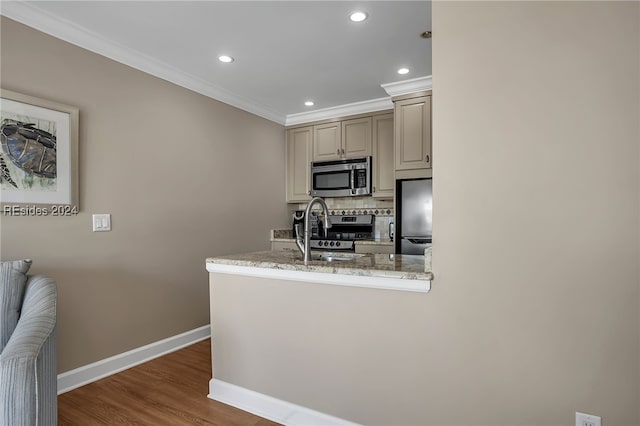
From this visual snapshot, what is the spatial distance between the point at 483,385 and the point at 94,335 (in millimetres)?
2549

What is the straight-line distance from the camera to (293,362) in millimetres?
1942

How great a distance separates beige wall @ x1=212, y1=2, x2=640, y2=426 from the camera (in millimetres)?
1293

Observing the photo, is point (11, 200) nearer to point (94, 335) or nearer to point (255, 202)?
point (94, 335)

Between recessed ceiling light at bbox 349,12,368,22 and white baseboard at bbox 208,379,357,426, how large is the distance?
2.37 meters

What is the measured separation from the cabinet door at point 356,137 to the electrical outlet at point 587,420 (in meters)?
3.10

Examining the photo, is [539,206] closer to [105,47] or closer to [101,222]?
[101,222]

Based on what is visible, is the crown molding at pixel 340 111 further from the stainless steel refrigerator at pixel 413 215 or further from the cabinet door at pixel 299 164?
the stainless steel refrigerator at pixel 413 215

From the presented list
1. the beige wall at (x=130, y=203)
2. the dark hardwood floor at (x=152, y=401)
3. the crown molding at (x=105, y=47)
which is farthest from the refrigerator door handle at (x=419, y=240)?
the crown molding at (x=105, y=47)

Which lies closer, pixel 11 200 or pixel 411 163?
pixel 11 200

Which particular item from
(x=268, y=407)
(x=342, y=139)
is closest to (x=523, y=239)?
(x=268, y=407)

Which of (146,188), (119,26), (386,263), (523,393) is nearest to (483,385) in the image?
(523,393)

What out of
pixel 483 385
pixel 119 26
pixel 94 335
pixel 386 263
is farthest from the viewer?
pixel 94 335

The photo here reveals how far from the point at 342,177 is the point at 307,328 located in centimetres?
254

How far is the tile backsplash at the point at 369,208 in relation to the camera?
424 centimetres
